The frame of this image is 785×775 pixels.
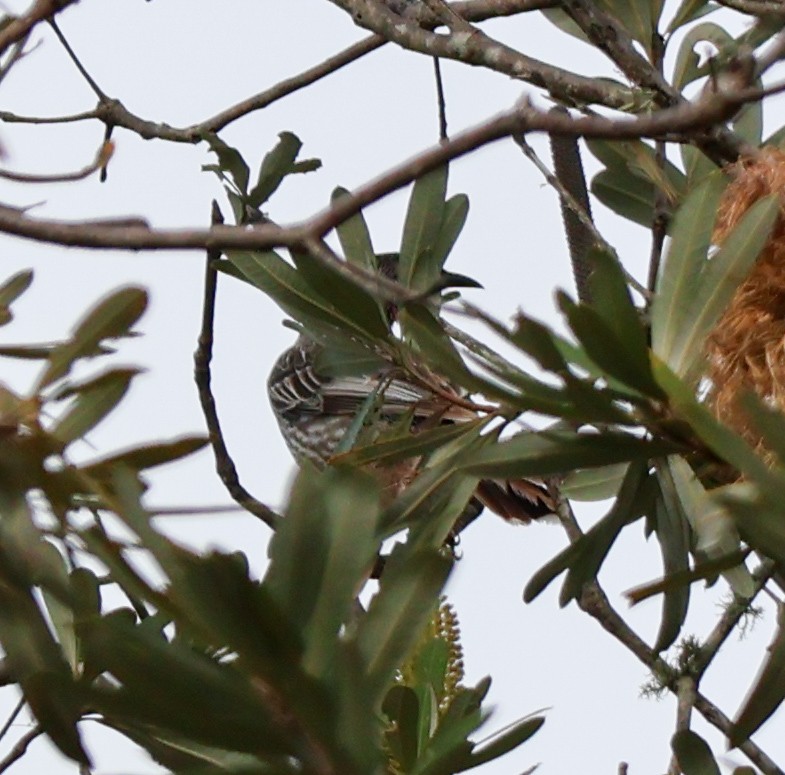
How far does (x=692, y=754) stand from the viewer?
1209 mm

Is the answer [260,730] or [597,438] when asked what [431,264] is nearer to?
[597,438]

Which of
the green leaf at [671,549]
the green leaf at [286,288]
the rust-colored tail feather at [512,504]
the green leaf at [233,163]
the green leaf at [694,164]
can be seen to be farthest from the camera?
the rust-colored tail feather at [512,504]

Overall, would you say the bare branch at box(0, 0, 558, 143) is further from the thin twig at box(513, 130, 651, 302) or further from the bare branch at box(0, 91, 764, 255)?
the bare branch at box(0, 91, 764, 255)

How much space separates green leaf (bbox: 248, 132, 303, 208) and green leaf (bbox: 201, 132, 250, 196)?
27mm

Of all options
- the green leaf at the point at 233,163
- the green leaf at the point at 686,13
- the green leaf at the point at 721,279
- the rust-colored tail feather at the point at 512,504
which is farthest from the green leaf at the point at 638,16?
the rust-colored tail feather at the point at 512,504

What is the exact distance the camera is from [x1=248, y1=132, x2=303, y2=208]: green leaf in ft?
6.56

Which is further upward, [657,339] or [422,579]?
[657,339]

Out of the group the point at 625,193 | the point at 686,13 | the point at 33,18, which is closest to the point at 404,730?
the point at 33,18

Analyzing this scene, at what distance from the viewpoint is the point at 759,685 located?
3.68ft

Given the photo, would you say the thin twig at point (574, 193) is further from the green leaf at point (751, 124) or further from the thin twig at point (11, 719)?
the thin twig at point (11, 719)

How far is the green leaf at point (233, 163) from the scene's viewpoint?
2.01m

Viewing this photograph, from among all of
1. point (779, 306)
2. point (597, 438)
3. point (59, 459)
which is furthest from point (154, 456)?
point (779, 306)

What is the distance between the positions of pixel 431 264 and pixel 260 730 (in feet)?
3.93

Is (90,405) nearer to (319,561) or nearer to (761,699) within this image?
(319,561)
